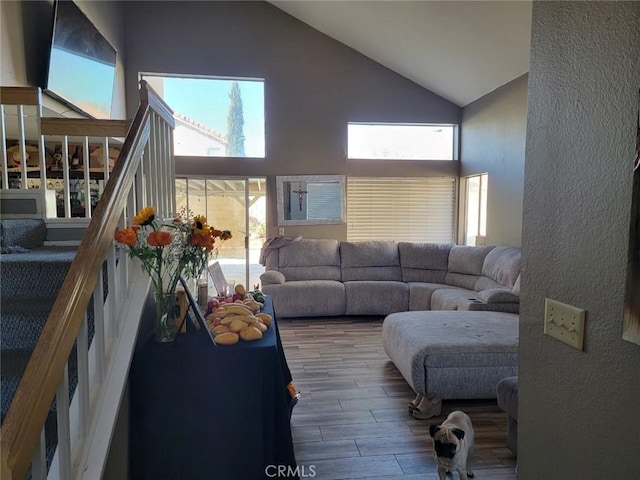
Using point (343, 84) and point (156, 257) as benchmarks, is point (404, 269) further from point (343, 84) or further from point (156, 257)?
point (156, 257)

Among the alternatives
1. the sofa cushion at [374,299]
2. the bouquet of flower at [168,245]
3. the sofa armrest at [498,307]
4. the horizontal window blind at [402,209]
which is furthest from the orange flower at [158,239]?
the horizontal window blind at [402,209]

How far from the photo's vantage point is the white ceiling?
3.82m

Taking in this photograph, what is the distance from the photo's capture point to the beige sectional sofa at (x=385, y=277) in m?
4.26

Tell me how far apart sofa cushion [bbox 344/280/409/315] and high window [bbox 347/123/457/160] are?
2.24 m

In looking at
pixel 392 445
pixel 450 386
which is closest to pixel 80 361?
pixel 392 445

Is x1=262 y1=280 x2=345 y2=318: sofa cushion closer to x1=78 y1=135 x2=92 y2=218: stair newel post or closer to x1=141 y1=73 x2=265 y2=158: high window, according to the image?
x1=141 y1=73 x2=265 y2=158: high window

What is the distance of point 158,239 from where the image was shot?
4.85 feet

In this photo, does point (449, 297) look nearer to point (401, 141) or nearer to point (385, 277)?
point (385, 277)

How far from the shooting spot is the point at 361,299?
4977mm

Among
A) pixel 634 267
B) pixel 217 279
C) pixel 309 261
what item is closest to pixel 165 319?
pixel 217 279

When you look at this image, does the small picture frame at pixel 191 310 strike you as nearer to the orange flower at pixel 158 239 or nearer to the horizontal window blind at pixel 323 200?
the orange flower at pixel 158 239

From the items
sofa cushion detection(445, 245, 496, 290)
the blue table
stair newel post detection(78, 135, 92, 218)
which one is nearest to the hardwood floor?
the blue table

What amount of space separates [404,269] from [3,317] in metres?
4.67

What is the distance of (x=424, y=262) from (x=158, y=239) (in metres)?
4.53
